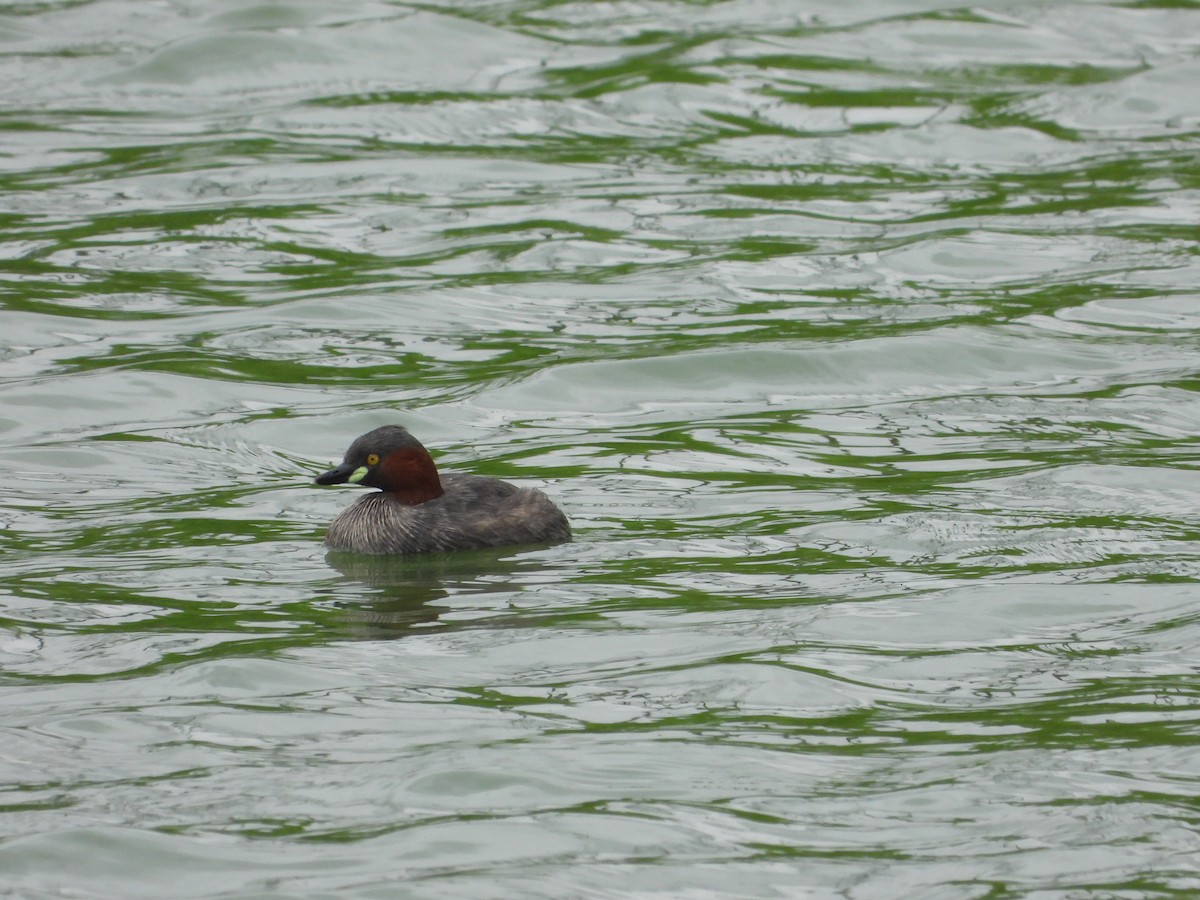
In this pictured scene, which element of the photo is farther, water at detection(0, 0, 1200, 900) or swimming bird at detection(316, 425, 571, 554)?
swimming bird at detection(316, 425, 571, 554)

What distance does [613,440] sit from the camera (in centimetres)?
1158

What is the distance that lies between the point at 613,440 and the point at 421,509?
1.78 metres

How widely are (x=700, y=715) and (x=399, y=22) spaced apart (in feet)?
48.7

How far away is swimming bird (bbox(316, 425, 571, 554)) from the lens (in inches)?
386

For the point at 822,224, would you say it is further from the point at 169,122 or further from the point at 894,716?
the point at 894,716

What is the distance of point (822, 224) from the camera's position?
627 inches

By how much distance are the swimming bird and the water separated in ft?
0.51

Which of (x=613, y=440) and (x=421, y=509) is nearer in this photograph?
(x=421, y=509)

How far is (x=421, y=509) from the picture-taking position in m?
10.1

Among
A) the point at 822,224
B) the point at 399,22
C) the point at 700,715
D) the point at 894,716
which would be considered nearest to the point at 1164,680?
the point at 894,716

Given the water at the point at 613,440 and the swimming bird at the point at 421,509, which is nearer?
the water at the point at 613,440

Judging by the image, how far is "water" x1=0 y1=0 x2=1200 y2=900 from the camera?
6387 mm

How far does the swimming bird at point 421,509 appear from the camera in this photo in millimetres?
9797

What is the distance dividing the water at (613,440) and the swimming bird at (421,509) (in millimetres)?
155
